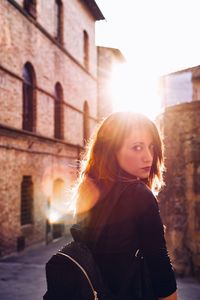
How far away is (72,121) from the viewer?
15.6 meters

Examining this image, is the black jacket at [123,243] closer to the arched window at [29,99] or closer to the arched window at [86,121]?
the arched window at [29,99]

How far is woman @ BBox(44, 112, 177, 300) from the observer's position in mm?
1436

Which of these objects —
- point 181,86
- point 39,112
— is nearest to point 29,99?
point 39,112

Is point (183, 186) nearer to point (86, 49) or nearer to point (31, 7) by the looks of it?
point (31, 7)

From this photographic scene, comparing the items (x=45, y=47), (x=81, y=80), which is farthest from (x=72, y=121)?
(x=45, y=47)

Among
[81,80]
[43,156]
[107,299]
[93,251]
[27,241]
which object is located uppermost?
[81,80]

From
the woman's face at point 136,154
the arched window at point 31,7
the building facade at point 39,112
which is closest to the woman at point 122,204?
the woman's face at point 136,154

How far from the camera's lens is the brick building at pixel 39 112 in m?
10.6

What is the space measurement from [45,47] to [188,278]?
927cm

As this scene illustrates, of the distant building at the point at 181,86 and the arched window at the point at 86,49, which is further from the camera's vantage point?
the distant building at the point at 181,86

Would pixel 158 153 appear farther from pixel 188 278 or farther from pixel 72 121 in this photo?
pixel 72 121

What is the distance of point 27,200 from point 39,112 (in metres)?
2.86

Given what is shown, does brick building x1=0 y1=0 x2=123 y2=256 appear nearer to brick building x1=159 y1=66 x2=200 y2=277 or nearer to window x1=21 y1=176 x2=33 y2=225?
window x1=21 y1=176 x2=33 y2=225

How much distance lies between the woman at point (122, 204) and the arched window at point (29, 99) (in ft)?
34.6
